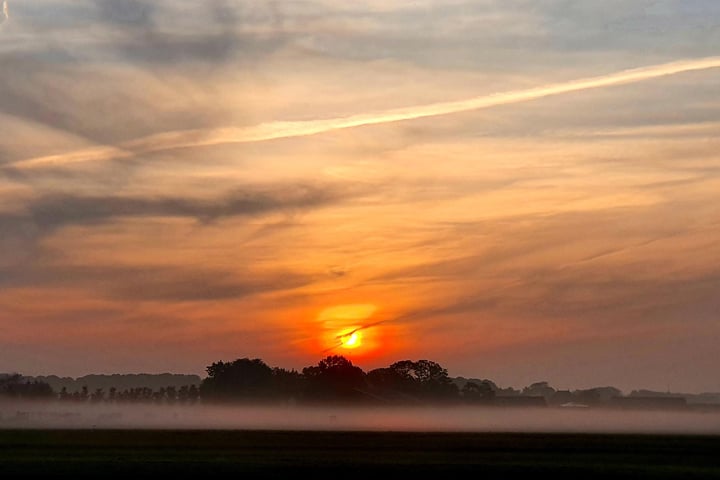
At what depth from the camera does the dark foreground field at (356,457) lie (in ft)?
178

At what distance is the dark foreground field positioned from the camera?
54.2 meters

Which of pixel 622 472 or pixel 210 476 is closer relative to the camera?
pixel 210 476

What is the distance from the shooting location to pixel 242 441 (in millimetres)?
83438

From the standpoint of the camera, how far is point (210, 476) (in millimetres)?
51688

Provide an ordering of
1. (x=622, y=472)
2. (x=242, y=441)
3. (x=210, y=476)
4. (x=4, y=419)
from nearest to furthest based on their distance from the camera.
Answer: (x=210, y=476)
(x=622, y=472)
(x=242, y=441)
(x=4, y=419)

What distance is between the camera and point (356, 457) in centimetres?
6291

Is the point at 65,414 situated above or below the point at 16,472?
above

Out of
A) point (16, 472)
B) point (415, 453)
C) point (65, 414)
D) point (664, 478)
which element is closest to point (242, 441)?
point (415, 453)

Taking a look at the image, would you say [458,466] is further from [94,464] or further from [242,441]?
[242,441]

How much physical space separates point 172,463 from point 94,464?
407 centimetres

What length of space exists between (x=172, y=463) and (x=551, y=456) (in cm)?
2352

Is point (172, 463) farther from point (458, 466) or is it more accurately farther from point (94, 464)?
point (458, 466)

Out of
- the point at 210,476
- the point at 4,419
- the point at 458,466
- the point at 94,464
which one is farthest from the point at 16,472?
the point at 4,419

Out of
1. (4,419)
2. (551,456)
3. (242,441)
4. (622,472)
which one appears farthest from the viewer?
(4,419)
